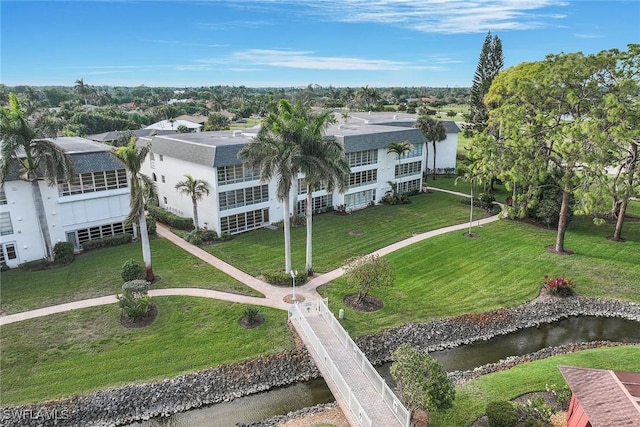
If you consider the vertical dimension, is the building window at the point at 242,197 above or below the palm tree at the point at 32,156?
below

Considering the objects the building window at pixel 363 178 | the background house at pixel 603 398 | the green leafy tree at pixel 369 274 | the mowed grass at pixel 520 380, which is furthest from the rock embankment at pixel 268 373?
the building window at pixel 363 178

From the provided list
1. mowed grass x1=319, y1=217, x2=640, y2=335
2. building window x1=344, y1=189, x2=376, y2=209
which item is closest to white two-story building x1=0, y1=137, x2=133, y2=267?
mowed grass x1=319, y1=217, x2=640, y2=335

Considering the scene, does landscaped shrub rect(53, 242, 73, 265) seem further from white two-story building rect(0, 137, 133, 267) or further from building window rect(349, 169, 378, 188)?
building window rect(349, 169, 378, 188)

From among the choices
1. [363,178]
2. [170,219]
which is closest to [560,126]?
[363,178]

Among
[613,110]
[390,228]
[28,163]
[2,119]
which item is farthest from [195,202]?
[613,110]

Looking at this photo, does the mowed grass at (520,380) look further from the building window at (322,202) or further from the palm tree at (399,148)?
the palm tree at (399,148)

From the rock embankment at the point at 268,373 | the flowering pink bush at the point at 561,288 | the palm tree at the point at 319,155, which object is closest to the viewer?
the rock embankment at the point at 268,373

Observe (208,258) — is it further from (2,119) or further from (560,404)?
(560,404)

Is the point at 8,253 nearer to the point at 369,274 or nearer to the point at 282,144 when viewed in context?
the point at 282,144
